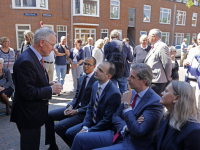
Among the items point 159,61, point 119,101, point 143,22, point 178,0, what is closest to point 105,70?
point 119,101

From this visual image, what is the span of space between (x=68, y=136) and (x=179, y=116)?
1787mm

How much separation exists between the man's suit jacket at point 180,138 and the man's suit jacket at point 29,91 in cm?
142

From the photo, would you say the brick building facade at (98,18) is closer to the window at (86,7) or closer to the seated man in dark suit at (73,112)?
the window at (86,7)

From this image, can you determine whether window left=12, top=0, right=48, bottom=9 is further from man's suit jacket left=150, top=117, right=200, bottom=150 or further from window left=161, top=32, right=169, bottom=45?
window left=161, top=32, right=169, bottom=45

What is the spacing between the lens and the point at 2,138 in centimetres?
376

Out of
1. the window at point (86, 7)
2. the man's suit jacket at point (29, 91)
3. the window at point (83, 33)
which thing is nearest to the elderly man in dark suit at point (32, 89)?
the man's suit jacket at point (29, 91)

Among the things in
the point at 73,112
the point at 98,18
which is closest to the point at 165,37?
the point at 98,18

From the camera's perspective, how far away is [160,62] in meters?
4.49

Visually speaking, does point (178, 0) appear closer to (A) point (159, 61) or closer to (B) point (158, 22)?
(B) point (158, 22)

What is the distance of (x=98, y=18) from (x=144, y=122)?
19.8m

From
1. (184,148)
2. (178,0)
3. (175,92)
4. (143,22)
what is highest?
(178,0)

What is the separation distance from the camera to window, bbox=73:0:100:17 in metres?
19.2

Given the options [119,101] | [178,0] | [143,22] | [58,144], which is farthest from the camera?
[178,0]

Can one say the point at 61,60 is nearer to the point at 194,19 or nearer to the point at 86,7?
the point at 86,7
